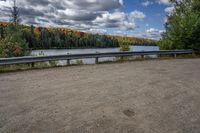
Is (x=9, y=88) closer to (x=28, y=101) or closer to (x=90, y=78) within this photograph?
(x=28, y=101)

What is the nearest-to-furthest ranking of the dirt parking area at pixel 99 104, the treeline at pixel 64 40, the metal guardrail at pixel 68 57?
1. the dirt parking area at pixel 99 104
2. the metal guardrail at pixel 68 57
3. the treeline at pixel 64 40

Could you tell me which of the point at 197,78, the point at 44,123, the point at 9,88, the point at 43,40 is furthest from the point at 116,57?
the point at 43,40

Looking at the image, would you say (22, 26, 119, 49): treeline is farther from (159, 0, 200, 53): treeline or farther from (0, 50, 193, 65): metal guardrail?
(0, 50, 193, 65): metal guardrail

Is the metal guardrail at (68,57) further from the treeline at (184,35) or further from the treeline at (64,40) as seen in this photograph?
the treeline at (64,40)

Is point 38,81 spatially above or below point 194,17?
below

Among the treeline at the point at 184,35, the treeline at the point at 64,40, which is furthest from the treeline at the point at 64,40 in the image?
the treeline at the point at 184,35

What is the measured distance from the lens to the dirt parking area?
18.3ft

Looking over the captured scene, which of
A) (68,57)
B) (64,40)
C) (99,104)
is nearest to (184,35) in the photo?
(68,57)

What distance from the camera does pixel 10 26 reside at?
93.9ft

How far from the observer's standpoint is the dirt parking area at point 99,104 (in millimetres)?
5586

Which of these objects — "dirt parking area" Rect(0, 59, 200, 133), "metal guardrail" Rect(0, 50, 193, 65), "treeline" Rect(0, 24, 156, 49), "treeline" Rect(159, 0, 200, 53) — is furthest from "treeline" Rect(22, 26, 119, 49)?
"dirt parking area" Rect(0, 59, 200, 133)

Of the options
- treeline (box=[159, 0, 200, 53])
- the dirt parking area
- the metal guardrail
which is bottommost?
the dirt parking area

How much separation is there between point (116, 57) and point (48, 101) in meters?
11.6

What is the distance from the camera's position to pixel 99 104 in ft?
23.1
